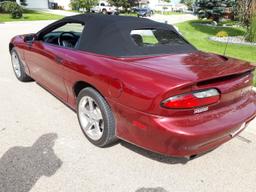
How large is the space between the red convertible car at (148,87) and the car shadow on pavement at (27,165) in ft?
1.74

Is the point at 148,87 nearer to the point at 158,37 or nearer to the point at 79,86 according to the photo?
the point at 79,86

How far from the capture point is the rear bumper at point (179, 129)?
7.88 ft

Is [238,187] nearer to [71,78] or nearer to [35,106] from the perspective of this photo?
[71,78]

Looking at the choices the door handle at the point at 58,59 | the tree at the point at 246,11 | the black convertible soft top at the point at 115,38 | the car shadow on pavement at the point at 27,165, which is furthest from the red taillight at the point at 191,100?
the tree at the point at 246,11

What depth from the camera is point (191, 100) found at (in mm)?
2434

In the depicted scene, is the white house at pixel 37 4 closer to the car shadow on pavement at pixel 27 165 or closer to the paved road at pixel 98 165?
the paved road at pixel 98 165

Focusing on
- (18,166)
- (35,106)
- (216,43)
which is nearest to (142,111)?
(18,166)

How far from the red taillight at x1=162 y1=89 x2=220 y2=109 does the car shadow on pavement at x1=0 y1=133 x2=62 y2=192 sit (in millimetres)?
1405

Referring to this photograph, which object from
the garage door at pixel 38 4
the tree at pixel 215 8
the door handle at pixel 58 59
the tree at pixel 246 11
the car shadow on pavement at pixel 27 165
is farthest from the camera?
the garage door at pixel 38 4

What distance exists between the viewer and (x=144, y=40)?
3734 millimetres

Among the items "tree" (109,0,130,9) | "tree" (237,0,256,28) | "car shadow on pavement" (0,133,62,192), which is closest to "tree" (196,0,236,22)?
"tree" (237,0,256,28)

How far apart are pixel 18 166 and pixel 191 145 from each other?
1.81 meters

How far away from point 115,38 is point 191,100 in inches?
51.4

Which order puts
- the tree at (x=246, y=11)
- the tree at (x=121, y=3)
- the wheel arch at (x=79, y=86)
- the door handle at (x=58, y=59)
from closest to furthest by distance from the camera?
the wheel arch at (x=79, y=86), the door handle at (x=58, y=59), the tree at (x=246, y=11), the tree at (x=121, y=3)
